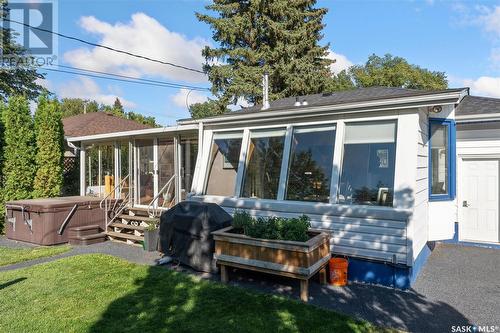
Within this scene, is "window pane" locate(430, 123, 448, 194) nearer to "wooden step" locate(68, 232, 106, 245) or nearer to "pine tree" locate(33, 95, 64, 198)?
"wooden step" locate(68, 232, 106, 245)

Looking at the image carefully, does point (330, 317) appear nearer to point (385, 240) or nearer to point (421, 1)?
point (385, 240)

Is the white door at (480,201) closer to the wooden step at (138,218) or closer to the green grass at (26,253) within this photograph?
the wooden step at (138,218)

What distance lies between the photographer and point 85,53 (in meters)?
15.4

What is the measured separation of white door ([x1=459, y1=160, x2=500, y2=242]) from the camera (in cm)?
713

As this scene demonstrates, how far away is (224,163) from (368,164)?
9.83 feet

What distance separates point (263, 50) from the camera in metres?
19.3

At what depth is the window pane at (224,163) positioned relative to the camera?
6683 millimetres

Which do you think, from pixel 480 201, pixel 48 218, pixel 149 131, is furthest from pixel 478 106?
pixel 48 218

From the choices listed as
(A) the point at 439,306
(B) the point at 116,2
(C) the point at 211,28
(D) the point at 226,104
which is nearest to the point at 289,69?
(D) the point at 226,104

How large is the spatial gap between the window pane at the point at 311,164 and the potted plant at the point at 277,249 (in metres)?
0.81

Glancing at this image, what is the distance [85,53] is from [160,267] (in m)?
13.5

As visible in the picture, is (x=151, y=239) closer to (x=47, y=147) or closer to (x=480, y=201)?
(x=47, y=147)

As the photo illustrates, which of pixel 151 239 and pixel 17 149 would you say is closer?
pixel 151 239

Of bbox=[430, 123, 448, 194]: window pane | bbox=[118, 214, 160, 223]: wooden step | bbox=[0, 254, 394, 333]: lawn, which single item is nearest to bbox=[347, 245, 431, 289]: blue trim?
bbox=[0, 254, 394, 333]: lawn
